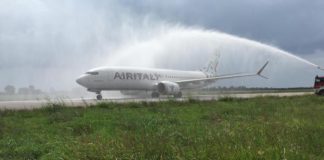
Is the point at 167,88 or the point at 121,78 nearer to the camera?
the point at 121,78

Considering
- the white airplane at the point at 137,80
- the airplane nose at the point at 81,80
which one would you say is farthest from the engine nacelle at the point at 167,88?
the airplane nose at the point at 81,80

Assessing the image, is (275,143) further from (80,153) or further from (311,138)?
(80,153)

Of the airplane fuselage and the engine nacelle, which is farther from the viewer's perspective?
the engine nacelle

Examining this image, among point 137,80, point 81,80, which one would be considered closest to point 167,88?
point 137,80

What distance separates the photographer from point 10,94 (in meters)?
73.2

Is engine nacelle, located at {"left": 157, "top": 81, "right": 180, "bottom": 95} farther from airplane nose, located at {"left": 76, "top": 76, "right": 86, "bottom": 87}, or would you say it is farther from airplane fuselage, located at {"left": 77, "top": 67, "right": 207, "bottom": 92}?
airplane nose, located at {"left": 76, "top": 76, "right": 86, "bottom": 87}

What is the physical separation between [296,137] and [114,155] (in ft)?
10.6

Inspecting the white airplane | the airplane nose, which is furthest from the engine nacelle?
the airplane nose

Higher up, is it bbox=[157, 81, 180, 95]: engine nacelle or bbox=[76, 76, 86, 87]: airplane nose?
bbox=[76, 76, 86, 87]: airplane nose

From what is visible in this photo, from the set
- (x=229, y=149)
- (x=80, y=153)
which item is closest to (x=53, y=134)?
(x=80, y=153)

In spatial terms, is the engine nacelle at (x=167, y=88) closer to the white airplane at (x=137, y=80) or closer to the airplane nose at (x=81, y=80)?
the white airplane at (x=137, y=80)

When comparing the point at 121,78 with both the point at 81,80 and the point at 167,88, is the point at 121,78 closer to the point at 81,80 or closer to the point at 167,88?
the point at 81,80

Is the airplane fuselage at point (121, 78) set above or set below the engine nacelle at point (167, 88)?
above

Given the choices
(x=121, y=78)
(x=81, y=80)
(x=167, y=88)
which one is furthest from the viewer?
(x=167, y=88)
